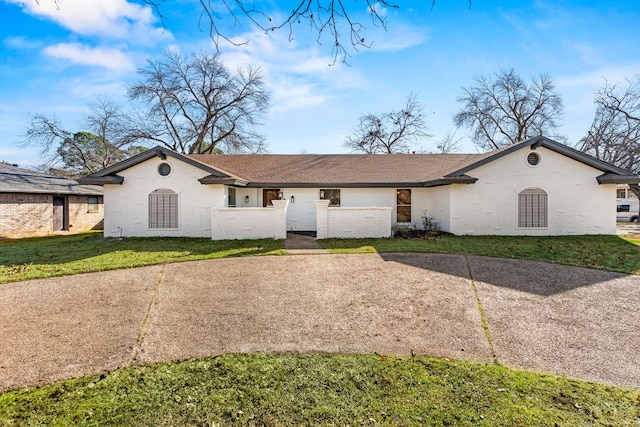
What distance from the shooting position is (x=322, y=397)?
315cm

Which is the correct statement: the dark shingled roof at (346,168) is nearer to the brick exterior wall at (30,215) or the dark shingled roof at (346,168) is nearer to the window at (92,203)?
the brick exterior wall at (30,215)

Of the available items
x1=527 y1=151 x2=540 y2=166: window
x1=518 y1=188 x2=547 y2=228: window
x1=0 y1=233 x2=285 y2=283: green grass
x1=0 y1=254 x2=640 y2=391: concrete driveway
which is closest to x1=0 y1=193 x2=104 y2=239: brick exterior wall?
x1=0 y1=233 x2=285 y2=283: green grass

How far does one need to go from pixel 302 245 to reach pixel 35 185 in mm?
16927

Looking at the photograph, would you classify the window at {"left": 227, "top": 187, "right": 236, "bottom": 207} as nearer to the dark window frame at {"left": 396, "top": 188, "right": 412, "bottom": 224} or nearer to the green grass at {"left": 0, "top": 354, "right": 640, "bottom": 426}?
the dark window frame at {"left": 396, "top": 188, "right": 412, "bottom": 224}

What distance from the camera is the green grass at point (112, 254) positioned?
27.2ft

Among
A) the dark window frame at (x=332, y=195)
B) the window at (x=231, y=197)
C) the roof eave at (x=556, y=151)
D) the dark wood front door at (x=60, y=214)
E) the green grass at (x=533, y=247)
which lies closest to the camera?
the green grass at (x=533, y=247)

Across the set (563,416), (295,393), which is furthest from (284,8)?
(563,416)

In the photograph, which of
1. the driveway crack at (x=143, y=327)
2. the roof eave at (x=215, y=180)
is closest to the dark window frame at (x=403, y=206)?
the roof eave at (x=215, y=180)

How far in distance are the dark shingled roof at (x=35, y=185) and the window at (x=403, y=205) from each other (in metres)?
18.8

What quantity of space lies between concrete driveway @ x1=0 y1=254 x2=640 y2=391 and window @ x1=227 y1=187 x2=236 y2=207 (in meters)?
7.12

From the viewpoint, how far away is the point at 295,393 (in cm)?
321

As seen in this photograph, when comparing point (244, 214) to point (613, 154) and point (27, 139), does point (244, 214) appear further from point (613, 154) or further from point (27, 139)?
point (613, 154)

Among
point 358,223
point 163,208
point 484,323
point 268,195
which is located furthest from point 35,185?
point 484,323

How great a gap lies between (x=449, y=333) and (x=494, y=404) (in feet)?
5.79
